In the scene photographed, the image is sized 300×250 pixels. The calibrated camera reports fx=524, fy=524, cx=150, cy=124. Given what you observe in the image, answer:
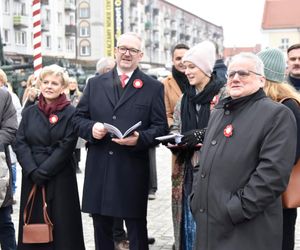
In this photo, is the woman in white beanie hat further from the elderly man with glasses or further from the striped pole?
the striped pole

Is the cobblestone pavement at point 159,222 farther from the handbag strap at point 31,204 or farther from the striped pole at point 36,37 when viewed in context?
the striped pole at point 36,37

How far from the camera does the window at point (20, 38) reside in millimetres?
52938

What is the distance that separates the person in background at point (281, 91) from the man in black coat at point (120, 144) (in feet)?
3.54

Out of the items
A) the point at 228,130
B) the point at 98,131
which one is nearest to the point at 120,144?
the point at 98,131

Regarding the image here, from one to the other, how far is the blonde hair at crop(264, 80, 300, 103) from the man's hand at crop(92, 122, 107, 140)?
1345mm

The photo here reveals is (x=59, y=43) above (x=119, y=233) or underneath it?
above

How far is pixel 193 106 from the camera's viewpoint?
14.5ft

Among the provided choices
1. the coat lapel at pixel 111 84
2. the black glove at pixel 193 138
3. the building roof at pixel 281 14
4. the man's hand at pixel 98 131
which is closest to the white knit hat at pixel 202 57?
the black glove at pixel 193 138

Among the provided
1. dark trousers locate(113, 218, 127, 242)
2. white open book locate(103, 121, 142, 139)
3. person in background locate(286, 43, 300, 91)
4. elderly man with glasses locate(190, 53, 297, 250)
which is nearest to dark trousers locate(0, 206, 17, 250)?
dark trousers locate(113, 218, 127, 242)

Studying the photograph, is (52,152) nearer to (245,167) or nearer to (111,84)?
(111,84)

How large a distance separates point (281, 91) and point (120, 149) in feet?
4.82

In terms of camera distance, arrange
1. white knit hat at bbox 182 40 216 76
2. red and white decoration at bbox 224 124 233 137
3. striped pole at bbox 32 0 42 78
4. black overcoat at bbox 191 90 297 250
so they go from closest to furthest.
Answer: black overcoat at bbox 191 90 297 250 → red and white decoration at bbox 224 124 233 137 → white knit hat at bbox 182 40 216 76 → striped pole at bbox 32 0 42 78

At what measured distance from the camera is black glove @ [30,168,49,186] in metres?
4.48

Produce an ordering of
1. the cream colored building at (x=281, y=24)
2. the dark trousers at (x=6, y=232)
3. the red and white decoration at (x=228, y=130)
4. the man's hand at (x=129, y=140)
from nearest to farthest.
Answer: the red and white decoration at (x=228, y=130) → the man's hand at (x=129, y=140) → the dark trousers at (x=6, y=232) → the cream colored building at (x=281, y=24)
